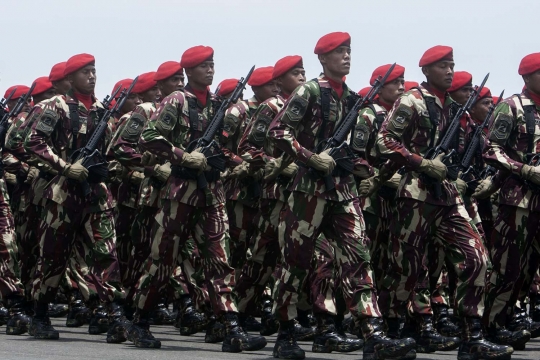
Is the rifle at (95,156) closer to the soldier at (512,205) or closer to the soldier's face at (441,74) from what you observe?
the soldier's face at (441,74)

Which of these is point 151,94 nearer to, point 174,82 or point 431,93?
point 174,82

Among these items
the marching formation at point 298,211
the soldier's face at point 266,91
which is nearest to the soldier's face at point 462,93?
the marching formation at point 298,211

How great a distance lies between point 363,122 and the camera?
1073 cm

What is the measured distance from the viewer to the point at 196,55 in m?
11.4

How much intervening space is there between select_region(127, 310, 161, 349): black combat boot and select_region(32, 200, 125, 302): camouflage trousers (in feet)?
2.52

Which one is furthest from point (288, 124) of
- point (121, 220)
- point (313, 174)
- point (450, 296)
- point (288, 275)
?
point (121, 220)

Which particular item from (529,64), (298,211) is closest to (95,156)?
(298,211)

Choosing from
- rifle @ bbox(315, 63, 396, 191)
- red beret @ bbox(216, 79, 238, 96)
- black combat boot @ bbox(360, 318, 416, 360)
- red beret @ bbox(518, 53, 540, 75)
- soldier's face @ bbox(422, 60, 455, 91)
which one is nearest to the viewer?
black combat boot @ bbox(360, 318, 416, 360)

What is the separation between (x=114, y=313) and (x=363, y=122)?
2839mm

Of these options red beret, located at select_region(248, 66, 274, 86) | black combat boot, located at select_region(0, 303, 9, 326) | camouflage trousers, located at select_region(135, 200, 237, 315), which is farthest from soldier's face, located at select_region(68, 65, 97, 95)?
black combat boot, located at select_region(0, 303, 9, 326)

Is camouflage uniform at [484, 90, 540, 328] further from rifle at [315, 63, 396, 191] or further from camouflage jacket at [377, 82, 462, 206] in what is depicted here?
rifle at [315, 63, 396, 191]

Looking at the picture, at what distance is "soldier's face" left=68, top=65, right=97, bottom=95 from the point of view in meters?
12.0

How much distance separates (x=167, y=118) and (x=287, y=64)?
245cm

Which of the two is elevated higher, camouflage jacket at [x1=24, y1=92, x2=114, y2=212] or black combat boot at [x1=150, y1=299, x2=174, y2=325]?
camouflage jacket at [x1=24, y1=92, x2=114, y2=212]
